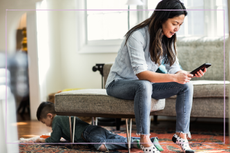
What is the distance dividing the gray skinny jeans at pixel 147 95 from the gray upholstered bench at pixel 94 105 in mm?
35

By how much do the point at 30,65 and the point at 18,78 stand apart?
0.27ft

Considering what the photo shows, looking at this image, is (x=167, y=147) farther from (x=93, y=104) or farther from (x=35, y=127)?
(x=35, y=127)

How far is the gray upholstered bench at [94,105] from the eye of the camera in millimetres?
1337

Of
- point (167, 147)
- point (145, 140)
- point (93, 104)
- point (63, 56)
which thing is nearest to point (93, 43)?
point (63, 56)

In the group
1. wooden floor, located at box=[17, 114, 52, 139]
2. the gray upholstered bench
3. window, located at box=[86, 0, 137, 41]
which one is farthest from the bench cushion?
window, located at box=[86, 0, 137, 41]

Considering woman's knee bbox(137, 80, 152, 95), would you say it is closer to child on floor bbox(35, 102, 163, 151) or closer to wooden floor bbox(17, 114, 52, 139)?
child on floor bbox(35, 102, 163, 151)

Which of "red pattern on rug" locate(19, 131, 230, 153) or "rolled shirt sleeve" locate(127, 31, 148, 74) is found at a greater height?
"rolled shirt sleeve" locate(127, 31, 148, 74)

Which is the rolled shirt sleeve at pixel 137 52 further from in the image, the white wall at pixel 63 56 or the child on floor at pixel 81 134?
the child on floor at pixel 81 134

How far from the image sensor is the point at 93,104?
1.38m

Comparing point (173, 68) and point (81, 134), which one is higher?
point (173, 68)

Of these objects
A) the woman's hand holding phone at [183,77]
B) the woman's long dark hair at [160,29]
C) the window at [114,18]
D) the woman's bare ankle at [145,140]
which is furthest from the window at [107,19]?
the woman's bare ankle at [145,140]

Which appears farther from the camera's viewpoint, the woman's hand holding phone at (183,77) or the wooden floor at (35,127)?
the wooden floor at (35,127)

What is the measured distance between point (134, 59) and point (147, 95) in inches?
6.2

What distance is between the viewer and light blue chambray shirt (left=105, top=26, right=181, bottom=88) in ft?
4.09
